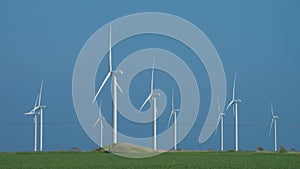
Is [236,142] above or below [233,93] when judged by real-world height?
below

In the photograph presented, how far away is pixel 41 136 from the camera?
299ft

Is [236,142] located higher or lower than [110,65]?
lower

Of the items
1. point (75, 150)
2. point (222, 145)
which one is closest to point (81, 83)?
point (75, 150)

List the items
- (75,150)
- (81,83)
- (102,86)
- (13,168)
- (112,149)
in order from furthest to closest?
(75,150) < (112,149) < (102,86) < (81,83) < (13,168)

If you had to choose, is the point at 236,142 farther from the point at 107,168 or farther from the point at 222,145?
the point at 107,168

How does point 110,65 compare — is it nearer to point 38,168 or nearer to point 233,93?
point 233,93

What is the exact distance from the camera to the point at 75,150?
9856 centimetres

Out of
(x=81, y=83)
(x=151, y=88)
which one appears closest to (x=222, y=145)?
(x=151, y=88)

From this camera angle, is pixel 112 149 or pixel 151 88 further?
pixel 151 88

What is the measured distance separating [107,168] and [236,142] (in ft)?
172

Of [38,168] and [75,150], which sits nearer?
[38,168]

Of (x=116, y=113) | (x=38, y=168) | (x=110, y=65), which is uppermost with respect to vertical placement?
(x=110, y=65)

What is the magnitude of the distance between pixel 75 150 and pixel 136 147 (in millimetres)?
11216

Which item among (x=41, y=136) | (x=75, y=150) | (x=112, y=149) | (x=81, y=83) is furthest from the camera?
(x=75, y=150)
